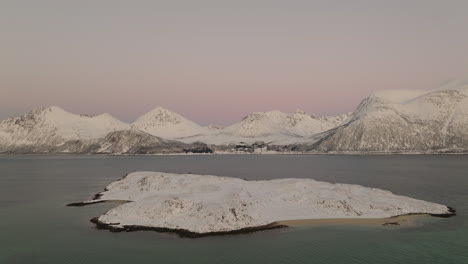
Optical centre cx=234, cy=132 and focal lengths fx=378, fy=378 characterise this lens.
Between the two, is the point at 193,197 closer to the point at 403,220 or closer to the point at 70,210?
the point at 70,210

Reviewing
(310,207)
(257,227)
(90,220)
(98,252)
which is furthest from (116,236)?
(310,207)

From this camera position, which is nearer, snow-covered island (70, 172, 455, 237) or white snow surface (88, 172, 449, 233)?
snow-covered island (70, 172, 455, 237)

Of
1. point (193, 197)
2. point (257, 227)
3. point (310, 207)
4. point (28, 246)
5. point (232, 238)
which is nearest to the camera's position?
point (28, 246)

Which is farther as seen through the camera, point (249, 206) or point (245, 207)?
point (249, 206)

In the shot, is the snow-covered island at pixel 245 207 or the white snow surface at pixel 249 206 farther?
the white snow surface at pixel 249 206
